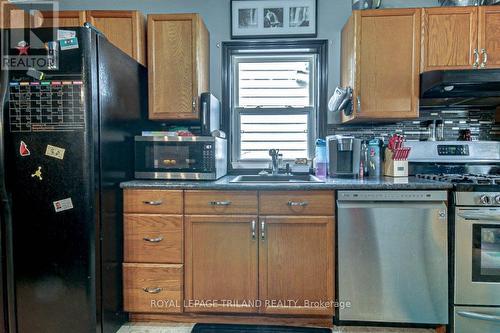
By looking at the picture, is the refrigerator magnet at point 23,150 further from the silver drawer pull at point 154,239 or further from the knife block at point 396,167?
the knife block at point 396,167

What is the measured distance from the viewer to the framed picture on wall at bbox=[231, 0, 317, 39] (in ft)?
7.86

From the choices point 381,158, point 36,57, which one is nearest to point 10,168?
point 36,57

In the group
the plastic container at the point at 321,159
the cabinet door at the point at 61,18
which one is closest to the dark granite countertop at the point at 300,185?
the plastic container at the point at 321,159

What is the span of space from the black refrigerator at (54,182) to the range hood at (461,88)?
2.04 meters

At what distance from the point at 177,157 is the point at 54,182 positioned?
2.37ft

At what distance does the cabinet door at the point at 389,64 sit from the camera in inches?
78.5

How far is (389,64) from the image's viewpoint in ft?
6.61

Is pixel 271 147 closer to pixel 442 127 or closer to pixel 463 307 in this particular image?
pixel 442 127

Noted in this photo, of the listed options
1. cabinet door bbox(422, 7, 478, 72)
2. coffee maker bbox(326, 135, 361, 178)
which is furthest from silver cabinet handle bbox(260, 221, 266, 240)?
cabinet door bbox(422, 7, 478, 72)

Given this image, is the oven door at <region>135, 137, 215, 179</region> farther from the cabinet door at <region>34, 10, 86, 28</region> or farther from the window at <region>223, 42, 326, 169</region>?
the cabinet door at <region>34, 10, 86, 28</region>

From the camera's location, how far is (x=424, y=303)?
66.4 inches

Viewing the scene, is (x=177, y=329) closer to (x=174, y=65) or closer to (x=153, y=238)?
(x=153, y=238)

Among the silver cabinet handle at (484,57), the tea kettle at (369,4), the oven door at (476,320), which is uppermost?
the tea kettle at (369,4)

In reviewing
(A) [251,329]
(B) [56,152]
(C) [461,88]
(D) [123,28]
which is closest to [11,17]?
(D) [123,28]
